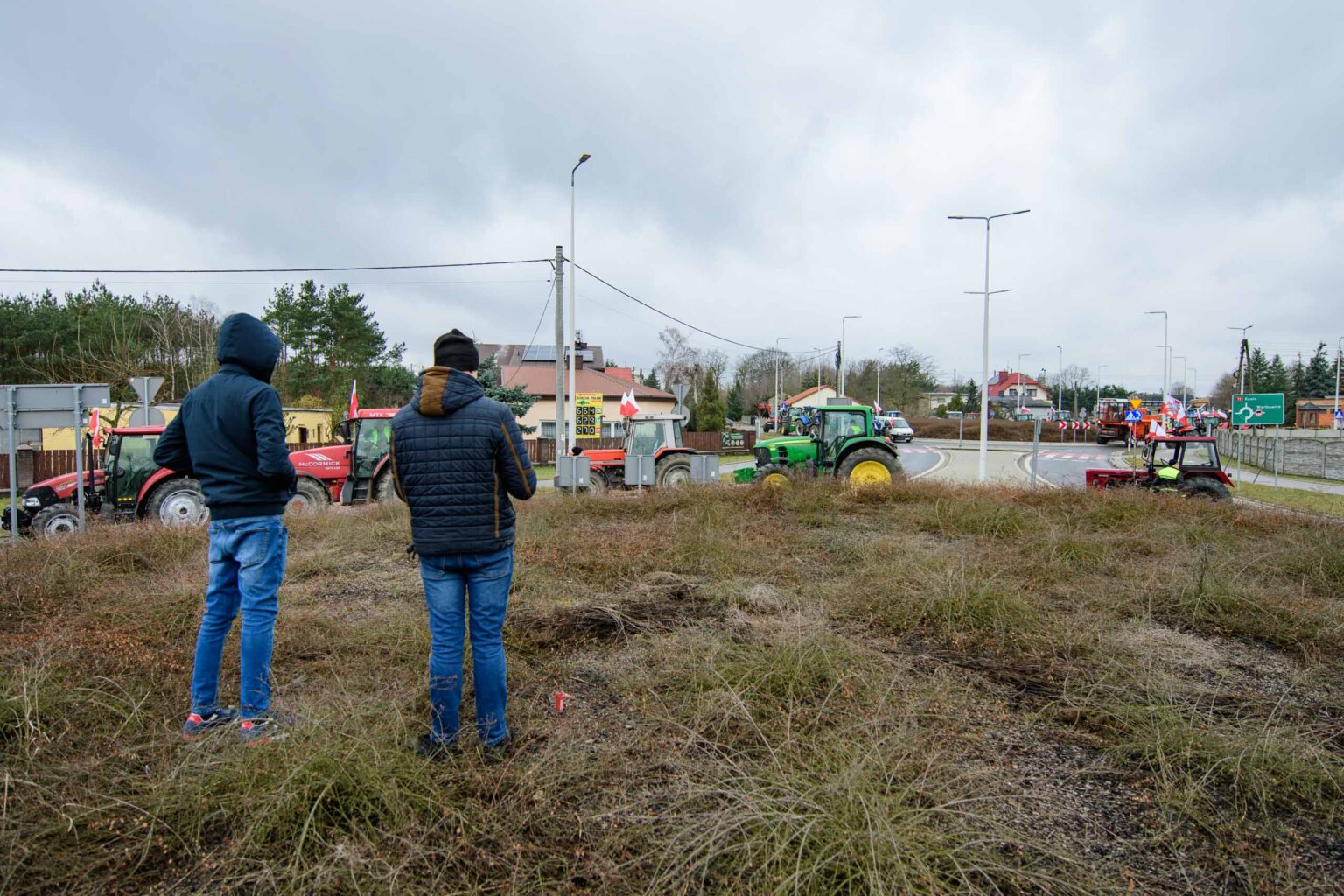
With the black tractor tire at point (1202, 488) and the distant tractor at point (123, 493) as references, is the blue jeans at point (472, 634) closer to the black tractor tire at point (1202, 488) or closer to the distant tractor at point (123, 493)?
the distant tractor at point (123, 493)

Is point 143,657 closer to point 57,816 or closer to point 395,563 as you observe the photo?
point 57,816

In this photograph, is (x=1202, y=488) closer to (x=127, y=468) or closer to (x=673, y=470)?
(x=673, y=470)

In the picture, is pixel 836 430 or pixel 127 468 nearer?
pixel 127 468

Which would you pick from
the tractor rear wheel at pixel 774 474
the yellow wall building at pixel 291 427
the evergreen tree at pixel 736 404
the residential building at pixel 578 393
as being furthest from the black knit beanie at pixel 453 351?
the evergreen tree at pixel 736 404

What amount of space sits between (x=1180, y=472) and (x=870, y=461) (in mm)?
5293

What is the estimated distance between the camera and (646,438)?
598 inches

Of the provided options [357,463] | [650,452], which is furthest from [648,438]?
[357,463]

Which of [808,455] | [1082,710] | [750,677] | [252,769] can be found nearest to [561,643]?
[750,677]

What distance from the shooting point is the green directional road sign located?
19000 millimetres

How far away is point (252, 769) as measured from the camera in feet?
7.91

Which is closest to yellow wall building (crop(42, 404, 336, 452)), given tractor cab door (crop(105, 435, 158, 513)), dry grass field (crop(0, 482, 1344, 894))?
tractor cab door (crop(105, 435, 158, 513))

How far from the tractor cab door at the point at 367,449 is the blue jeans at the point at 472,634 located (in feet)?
34.0

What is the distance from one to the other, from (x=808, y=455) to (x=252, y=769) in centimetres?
1326

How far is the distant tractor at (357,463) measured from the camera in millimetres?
12391
